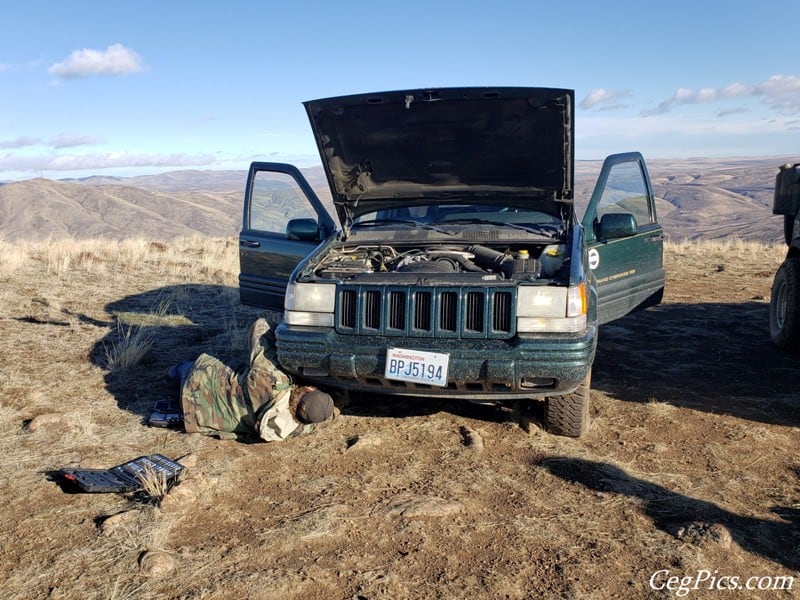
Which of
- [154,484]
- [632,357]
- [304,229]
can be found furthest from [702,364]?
[154,484]

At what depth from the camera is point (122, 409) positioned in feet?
17.7

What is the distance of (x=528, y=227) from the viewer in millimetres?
5598

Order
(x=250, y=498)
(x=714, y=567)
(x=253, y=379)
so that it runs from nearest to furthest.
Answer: (x=714, y=567) < (x=250, y=498) < (x=253, y=379)

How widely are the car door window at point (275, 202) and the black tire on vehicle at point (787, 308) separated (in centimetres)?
451

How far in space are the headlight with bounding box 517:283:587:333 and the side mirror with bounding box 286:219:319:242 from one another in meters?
2.43

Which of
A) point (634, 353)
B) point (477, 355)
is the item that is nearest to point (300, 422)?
point (477, 355)

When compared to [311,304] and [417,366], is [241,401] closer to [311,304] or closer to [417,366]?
[311,304]

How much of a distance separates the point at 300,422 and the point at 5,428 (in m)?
Result: 2.06

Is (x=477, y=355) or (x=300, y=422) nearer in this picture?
(x=477, y=355)

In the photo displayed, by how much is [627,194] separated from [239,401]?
4.10m

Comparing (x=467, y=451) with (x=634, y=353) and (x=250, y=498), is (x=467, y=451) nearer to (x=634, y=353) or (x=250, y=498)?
(x=250, y=498)

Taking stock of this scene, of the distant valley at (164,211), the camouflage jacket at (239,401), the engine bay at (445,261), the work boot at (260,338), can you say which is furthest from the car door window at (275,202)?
the distant valley at (164,211)

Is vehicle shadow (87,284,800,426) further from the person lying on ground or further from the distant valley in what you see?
the distant valley

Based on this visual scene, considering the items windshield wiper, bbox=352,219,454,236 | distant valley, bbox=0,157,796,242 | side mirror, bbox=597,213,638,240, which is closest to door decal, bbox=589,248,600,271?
side mirror, bbox=597,213,638,240
